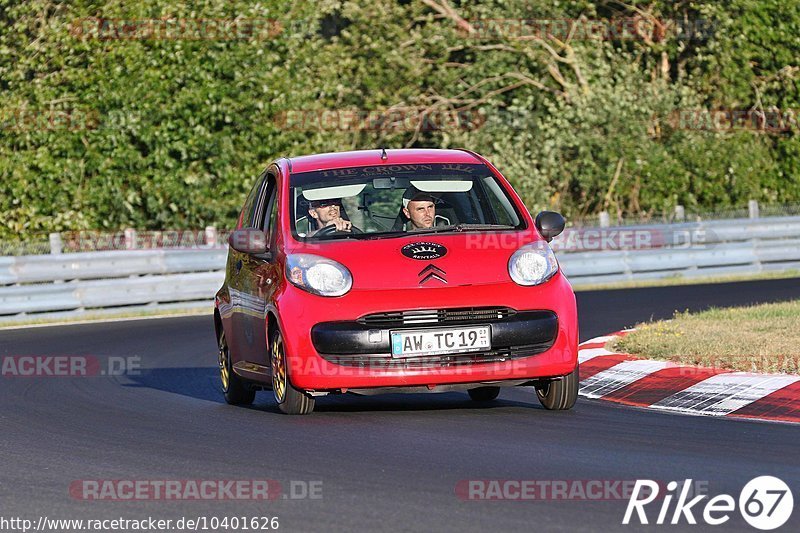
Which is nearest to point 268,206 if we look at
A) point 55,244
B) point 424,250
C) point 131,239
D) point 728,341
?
point 424,250

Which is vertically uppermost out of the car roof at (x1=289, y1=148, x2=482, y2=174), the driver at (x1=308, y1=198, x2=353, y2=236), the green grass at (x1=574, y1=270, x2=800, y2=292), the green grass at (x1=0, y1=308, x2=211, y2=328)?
the car roof at (x1=289, y1=148, x2=482, y2=174)

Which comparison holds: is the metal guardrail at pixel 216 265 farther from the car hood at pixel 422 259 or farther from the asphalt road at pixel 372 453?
the car hood at pixel 422 259

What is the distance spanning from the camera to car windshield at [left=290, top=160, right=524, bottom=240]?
399 inches

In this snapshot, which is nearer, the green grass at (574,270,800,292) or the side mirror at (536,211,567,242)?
the side mirror at (536,211,567,242)

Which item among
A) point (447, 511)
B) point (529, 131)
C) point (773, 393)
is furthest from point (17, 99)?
point (447, 511)

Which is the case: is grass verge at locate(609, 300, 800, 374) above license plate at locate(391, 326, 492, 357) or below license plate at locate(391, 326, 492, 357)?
below

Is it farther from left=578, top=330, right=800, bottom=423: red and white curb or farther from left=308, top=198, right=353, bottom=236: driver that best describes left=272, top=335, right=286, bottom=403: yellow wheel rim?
left=578, top=330, right=800, bottom=423: red and white curb

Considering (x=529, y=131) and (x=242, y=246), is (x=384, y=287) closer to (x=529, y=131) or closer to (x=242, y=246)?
(x=242, y=246)

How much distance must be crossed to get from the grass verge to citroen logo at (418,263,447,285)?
2.49 m

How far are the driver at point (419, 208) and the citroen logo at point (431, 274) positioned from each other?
0.81 metres

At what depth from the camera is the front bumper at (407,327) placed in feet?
29.9

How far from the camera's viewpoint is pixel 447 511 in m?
6.33

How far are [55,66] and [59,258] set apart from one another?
26.7 ft

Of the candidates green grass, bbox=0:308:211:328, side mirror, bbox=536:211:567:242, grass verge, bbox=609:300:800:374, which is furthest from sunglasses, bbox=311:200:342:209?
green grass, bbox=0:308:211:328
